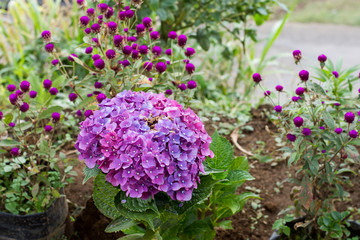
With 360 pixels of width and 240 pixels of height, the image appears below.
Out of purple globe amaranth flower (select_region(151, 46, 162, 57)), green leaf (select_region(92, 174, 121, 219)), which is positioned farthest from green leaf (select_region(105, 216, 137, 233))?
purple globe amaranth flower (select_region(151, 46, 162, 57))

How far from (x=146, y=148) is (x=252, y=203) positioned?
135 centimetres

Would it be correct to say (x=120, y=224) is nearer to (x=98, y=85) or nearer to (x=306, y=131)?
(x=98, y=85)

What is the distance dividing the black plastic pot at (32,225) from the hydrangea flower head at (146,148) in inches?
25.6

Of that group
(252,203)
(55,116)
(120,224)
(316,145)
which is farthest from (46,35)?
(252,203)

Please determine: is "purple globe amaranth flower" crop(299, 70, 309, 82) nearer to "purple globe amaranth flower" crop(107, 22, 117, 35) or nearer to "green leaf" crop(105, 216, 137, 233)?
"purple globe amaranth flower" crop(107, 22, 117, 35)

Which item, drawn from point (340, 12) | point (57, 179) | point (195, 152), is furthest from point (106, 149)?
point (340, 12)

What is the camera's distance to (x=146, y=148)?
1548 mm

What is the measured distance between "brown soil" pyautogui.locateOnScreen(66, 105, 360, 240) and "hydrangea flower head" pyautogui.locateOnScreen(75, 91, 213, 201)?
74 centimetres

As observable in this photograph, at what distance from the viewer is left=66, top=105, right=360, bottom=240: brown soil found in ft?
7.64

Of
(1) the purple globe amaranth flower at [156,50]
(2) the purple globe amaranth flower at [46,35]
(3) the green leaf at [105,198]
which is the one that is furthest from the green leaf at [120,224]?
(2) the purple globe amaranth flower at [46,35]

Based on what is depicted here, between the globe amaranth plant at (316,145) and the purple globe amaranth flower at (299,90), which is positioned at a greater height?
the purple globe amaranth flower at (299,90)

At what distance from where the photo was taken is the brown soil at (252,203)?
7.64ft

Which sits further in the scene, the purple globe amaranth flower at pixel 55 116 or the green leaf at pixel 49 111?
the green leaf at pixel 49 111

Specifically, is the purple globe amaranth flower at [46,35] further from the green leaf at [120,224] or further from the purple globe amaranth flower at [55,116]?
the green leaf at [120,224]
